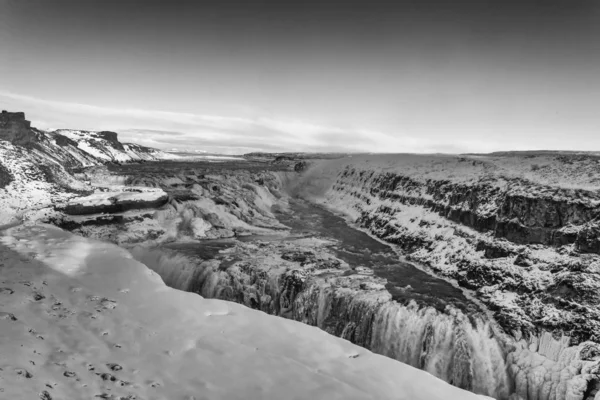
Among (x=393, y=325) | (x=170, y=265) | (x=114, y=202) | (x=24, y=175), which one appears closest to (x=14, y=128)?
(x=24, y=175)

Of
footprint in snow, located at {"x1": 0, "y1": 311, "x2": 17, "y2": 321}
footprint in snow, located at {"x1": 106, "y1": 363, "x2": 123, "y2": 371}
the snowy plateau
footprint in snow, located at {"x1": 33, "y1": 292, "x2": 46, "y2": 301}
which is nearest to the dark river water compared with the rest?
the snowy plateau

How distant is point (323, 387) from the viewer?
29.3ft

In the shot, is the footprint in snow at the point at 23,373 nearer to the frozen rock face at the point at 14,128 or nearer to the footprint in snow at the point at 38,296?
the footprint in snow at the point at 38,296

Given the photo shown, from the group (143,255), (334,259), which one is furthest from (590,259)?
(143,255)

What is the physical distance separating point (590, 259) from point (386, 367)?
15.8 m

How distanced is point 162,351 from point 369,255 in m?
21.7

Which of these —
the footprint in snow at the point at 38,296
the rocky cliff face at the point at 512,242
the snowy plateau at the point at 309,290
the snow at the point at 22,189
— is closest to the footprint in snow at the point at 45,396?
the snowy plateau at the point at 309,290

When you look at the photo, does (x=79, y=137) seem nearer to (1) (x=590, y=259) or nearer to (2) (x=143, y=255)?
(2) (x=143, y=255)

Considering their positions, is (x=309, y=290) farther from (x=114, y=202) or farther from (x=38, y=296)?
(x=114, y=202)

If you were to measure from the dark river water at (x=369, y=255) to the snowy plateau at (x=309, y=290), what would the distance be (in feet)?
0.72

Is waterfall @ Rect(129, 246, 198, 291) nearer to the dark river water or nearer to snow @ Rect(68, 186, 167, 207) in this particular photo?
the dark river water

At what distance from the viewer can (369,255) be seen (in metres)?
29.4

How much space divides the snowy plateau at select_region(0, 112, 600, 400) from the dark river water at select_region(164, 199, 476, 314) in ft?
0.72

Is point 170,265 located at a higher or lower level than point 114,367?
lower
